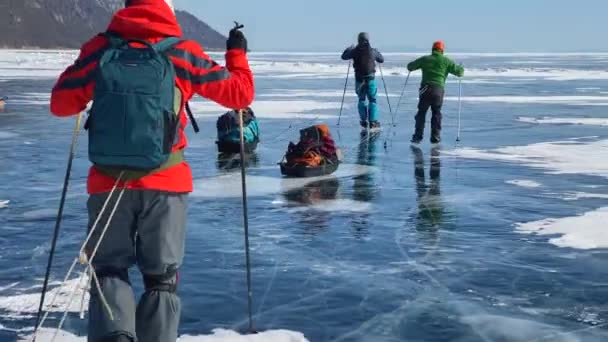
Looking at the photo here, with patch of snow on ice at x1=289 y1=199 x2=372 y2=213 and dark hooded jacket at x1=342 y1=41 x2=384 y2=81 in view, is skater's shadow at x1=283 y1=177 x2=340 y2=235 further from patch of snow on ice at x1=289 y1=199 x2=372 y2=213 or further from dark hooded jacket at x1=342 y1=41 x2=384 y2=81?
dark hooded jacket at x1=342 y1=41 x2=384 y2=81

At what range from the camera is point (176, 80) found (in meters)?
3.27

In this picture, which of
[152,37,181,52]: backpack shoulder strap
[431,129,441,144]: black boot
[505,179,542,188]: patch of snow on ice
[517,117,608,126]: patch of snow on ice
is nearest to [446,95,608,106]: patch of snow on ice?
[517,117,608,126]: patch of snow on ice

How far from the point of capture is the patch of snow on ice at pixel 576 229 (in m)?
6.48

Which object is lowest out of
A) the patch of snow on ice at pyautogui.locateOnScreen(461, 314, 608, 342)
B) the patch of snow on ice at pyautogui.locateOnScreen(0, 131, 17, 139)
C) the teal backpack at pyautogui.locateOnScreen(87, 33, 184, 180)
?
the patch of snow on ice at pyautogui.locateOnScreen(0, 131, 17, 139)

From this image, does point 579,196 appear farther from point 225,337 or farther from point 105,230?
point 105,230

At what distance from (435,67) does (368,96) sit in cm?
263

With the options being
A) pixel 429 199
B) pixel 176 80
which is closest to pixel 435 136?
pixel 429 199


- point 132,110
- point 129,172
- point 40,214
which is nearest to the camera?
point 132,110

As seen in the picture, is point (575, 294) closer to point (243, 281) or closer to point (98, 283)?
point (243, 281)

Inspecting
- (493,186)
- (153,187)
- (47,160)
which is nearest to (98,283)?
(153,187)

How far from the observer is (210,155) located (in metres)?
12.0

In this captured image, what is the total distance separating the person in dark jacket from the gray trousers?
1287 cm

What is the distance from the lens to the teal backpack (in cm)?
306

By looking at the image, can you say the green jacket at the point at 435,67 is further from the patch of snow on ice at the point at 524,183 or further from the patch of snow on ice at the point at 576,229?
the patch of snow on ice at the point at 576,229
